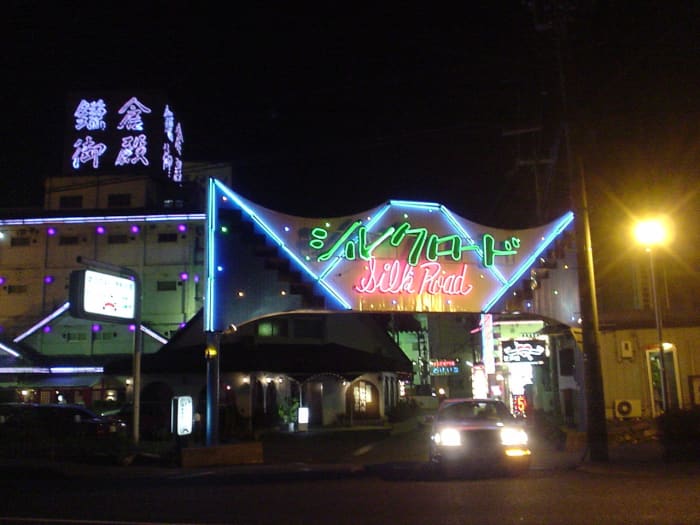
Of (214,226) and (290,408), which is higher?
(214,226)

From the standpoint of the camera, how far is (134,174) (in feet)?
153

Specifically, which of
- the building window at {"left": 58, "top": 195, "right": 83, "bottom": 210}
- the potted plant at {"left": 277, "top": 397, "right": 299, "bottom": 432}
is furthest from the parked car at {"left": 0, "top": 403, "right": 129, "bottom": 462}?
the building window at {"left": 58, "top": 195, "right": 83, "bottom": 210}

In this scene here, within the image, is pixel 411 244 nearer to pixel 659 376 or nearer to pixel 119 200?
pixel 659 376

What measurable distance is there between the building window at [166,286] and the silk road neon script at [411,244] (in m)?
27.9

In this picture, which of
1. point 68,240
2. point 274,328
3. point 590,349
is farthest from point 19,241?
point 590,349

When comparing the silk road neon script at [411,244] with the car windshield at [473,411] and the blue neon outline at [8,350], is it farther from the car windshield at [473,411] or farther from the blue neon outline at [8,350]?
the blue neon outline at [8,350]

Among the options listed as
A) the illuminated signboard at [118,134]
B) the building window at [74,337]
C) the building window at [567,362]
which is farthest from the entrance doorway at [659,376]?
the illuminated signboard at [118,134]

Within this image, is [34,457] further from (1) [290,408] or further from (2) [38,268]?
(2) [38,268]

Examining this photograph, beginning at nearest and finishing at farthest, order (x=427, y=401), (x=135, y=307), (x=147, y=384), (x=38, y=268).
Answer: (x=135, y=307) < (x=147, y=384) < (x=38, y=268) < (x=427, y=401)

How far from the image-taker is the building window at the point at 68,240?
1775 inches

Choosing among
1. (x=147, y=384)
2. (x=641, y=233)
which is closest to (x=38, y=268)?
(x=147, y=384)

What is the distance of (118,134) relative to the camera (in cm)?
4819

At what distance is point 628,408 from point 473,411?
26.6 ft

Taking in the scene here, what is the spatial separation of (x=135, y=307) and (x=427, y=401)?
34222mm
